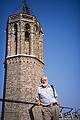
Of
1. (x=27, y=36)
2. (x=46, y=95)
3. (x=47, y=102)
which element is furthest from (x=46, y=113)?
(x=27, y=36)

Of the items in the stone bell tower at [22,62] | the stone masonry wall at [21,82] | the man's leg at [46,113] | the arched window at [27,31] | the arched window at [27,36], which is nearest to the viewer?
the man's leg at [46,113]

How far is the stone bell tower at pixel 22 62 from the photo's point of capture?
2036 centimetres

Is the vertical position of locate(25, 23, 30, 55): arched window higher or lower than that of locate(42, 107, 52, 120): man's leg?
higher

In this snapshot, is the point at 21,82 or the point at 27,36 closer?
the point at 21,82

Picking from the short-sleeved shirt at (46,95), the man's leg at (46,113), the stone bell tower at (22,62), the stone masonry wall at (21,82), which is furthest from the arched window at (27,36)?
the man's leg at (46,113)

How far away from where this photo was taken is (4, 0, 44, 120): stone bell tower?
20.4 meters

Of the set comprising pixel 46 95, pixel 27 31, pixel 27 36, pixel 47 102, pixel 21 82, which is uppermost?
pixel 27 31

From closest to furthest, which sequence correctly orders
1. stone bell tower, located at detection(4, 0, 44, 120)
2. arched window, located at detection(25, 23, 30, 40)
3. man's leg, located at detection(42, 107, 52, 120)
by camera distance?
man's leg, located at detection(42, 107, 52, 120) → stone bell tower, located at detection(4, 0, 44, 120) → arched window, located at detection(25, 23, 30, 40)

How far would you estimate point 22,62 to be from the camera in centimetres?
2177

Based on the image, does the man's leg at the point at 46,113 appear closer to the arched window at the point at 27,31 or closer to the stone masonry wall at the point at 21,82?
the stone masonry wall at the point at 21,82

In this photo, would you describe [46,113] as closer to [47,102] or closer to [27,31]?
[47,102]

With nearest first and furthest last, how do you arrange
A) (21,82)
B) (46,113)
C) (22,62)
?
(46,113) → (21,82) → (22,62)

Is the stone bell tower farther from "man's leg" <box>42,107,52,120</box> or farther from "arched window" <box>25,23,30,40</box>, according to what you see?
"man's leg" <box>42,107,52,120</box>

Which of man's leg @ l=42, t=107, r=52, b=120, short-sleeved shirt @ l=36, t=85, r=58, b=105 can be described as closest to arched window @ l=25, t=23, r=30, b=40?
short-sleeved shirt @ l=36, t=85, r=58, b=105
